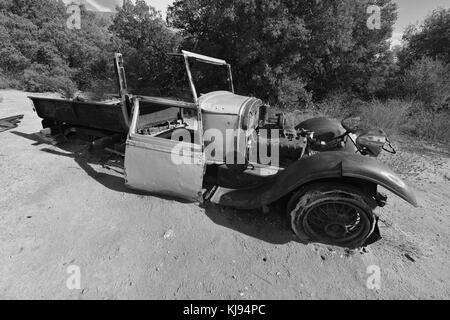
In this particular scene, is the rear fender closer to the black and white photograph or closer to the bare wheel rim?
the black and white photograph

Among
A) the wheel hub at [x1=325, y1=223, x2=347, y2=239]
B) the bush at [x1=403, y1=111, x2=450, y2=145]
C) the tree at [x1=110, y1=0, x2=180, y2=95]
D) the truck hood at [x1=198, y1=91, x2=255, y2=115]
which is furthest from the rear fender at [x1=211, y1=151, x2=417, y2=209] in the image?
the tree at [x1=110, y1=0, x2=180, y2=95]

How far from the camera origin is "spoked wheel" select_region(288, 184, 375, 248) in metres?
2.76

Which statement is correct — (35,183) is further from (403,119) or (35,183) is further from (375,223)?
(403,119)

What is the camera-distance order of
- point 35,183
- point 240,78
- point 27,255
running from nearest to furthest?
1. point 27,255
2. point 35,183
3. point 240,78

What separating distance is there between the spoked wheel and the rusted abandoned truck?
10 millimetres

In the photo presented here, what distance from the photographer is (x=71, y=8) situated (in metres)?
25.0

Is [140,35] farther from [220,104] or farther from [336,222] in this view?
[336,222]

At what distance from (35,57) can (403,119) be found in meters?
19.1

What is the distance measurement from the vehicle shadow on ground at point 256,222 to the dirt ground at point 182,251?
0.04 ft

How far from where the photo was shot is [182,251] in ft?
9.61

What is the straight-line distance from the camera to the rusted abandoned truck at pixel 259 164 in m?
2.80

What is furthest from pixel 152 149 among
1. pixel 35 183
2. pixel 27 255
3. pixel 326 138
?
pixel 326 138

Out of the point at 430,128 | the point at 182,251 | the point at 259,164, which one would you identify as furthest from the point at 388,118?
the point at 182,251

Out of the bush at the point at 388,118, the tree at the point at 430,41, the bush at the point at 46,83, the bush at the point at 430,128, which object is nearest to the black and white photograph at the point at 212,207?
the bush at the point at 430,128
